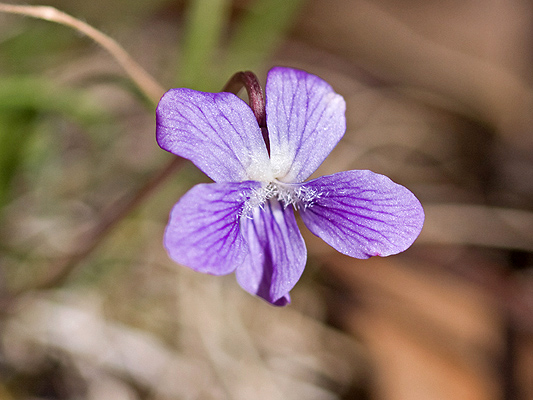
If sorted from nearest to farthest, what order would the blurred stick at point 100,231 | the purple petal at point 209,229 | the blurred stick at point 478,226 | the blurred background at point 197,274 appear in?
the purple petal at point 209,229 < the blurred stick at point 100,231 < the blurred background at point 197,274 < the blurred stick at point 478,226

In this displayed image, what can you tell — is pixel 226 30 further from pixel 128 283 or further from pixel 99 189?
pixel 128 283

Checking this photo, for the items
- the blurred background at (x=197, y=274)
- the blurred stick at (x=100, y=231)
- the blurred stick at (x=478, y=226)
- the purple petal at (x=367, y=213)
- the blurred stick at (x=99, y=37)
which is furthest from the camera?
the blurred stick at (x=478, y=226)

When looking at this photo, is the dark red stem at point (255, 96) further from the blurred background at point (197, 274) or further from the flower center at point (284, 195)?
the blurred background at point (197, 274)

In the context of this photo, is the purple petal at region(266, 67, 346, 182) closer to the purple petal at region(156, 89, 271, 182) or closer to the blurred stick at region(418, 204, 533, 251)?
the purple petal at region(156, 89, 271, 182)

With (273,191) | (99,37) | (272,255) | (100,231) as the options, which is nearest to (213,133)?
(273,191)

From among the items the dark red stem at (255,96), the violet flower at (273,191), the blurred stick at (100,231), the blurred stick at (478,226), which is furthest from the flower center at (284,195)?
the blurred stick at (478,226)

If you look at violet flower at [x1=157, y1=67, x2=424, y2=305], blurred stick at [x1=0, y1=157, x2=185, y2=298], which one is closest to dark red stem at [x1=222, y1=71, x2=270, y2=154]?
violet flower at [x1=157, y1=67, x2=424, y2=305]

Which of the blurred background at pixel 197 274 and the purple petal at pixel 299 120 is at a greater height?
the purple petal at pixel 299 120
